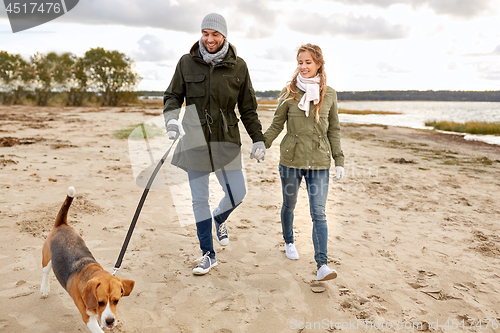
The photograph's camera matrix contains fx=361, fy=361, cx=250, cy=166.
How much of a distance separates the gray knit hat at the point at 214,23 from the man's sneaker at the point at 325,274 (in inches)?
97.6

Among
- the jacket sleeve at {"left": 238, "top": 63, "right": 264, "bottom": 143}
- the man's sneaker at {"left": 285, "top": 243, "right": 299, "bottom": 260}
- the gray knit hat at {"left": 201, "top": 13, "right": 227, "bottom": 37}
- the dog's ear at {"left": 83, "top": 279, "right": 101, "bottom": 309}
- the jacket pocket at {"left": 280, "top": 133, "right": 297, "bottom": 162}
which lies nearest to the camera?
the dog's ear at {"left": 83, "top": 279, "right": 101, "bottom": 309}

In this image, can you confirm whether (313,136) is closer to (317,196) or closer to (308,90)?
(308,90)

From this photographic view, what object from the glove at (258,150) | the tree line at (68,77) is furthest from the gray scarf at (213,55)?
the tree line at (68,77)

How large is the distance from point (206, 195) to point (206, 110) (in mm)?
868

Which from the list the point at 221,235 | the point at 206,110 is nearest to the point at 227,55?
the point at 206,110

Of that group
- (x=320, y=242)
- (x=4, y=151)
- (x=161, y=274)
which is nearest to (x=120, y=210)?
(x=161, y=274)

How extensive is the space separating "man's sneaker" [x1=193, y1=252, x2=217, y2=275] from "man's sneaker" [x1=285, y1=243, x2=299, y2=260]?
920 millimetres

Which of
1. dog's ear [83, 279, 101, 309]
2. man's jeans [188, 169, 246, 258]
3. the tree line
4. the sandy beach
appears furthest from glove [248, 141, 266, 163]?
the tree line

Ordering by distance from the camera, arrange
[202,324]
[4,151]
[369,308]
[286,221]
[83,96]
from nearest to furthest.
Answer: [202,324]
[369,308]
[286,221]
[4,151]
[83,96]

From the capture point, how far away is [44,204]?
5.46 metres

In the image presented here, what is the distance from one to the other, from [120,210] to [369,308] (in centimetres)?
382

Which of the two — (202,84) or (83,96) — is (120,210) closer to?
(202,84)

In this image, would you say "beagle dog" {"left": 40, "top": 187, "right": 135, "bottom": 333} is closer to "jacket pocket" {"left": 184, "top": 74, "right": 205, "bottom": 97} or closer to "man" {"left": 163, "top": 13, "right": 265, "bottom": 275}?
"man" {"left": 163, "top": 13, "right": 265, "bottom": 275}

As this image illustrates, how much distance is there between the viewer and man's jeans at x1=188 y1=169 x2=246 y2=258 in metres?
3.68
